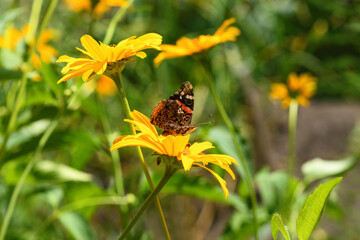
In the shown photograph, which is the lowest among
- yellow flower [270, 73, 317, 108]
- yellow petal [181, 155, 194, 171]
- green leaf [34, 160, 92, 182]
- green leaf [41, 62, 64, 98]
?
green leaf [34, 160, 92, 182]

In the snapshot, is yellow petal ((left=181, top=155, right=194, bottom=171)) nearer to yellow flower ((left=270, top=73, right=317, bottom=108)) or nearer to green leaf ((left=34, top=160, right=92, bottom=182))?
green leaf ((left=34, top=160, right=92, bottom=182))

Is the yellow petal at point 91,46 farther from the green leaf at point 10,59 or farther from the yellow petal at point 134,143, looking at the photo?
the green leaf at point 10,59

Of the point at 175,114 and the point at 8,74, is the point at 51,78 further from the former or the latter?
the point at 175,114

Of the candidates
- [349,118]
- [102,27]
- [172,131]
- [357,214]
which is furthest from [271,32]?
[172,131]

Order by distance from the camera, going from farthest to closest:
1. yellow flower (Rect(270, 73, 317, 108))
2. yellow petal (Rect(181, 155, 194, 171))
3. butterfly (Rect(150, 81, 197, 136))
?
yellow flower (Rect(270, 73, 317, 108)) < butterfly (Rect(150, 81, 197, 136)) < yellow petal (Rect(181, 155, 194, 171))

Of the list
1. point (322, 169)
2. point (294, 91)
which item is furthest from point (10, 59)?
point (294, 91)

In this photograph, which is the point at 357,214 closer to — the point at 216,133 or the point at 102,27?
the point at 216,133

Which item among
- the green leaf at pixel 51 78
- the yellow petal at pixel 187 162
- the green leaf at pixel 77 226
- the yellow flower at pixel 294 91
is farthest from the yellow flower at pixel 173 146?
the yellow flower at pixel 294 91

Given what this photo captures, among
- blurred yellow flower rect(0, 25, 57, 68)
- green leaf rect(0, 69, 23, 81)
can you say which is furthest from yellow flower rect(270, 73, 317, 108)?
green leaf rect(0, 69, 23, 81)
